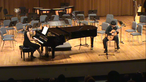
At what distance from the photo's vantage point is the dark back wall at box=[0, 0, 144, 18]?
1588cm

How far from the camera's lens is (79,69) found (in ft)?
24.1

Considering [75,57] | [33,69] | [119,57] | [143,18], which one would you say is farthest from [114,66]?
[143,18]

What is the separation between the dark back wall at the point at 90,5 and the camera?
52.1 ft

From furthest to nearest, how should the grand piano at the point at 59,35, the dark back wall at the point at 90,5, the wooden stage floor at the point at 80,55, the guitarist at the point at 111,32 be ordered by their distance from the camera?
the dark back wall at the point at 90,5 < the guitarist at the point at 111,32 < the wooden stage floor at the point at 80,55 < the grand piano at the point at 59,35

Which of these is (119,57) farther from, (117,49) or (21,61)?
(21,61)

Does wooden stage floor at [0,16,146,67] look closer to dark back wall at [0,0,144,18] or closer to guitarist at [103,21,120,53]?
guitarist at [103,21,120,53]

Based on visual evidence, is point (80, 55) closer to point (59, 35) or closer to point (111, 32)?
point (59, 35)

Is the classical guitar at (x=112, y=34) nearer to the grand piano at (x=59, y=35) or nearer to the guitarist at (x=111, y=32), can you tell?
the guitarist at (x=111, y=32)

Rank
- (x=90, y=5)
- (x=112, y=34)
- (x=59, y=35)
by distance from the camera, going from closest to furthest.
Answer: (x=59, y=35) → (x=112, y=34) → (x=90, y=5)

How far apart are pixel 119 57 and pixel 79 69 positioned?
1.56 metres

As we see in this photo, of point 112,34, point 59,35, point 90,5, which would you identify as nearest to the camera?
point 59,35

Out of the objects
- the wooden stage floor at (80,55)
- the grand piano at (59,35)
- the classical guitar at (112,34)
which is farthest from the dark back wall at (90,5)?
the classical guitar at (112,34)

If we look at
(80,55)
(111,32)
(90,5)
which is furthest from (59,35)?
(90,5)

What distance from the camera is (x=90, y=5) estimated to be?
1684 centimetres
